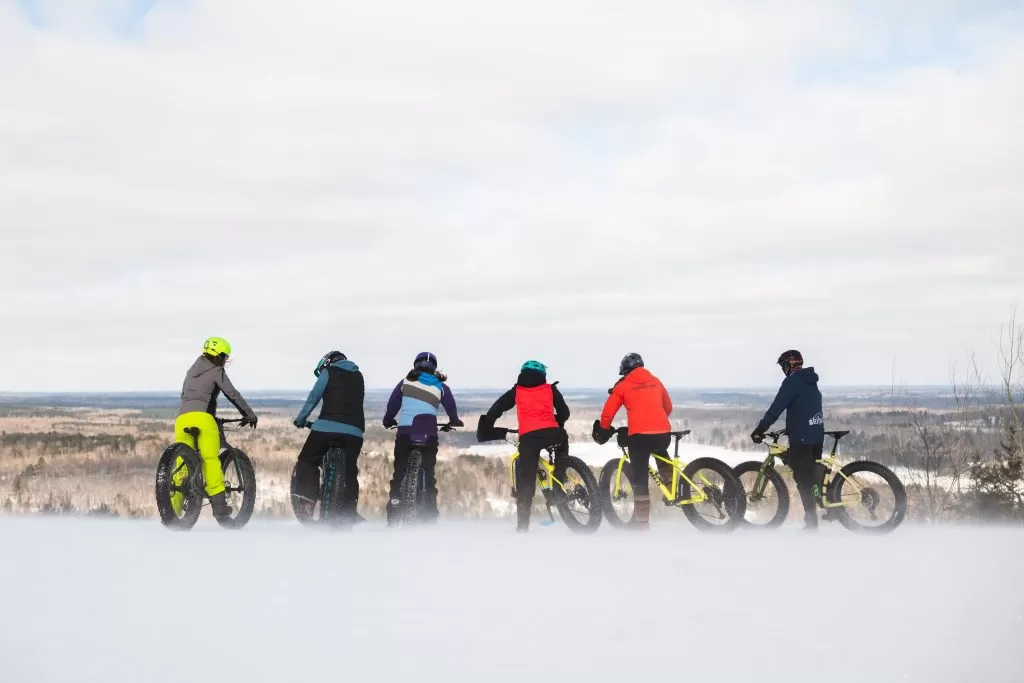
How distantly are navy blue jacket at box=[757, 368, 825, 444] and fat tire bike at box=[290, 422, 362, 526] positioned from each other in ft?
17.5

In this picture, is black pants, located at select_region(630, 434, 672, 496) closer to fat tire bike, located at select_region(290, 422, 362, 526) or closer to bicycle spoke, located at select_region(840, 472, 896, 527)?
bicycle spoke, located at select_region(840, 472, 896, 527)

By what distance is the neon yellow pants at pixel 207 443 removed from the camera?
12281 millimetres

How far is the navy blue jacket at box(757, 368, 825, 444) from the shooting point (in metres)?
12.3

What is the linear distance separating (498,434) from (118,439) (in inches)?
1088

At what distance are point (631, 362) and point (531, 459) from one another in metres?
1.79

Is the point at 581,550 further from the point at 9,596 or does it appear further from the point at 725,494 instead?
the point at 9,596

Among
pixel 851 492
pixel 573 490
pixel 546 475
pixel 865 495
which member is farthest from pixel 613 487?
pixel 865 495

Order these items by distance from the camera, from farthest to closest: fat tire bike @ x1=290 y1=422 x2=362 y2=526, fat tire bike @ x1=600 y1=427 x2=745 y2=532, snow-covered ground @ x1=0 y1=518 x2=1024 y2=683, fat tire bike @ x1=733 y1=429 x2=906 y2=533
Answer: fat tire bike @ x1=290 y1=422 x2=362 y2=526 → fat tire bike @ x1=600 y1=427 x2=745 y2=532 → fat tire bike @ x1=733 y1=429 x2=906 y2=533 → snow-covered ground @ x1=0 y1=518 x2=1024 y2=683

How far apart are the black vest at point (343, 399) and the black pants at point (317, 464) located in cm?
24

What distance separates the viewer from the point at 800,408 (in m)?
12.4

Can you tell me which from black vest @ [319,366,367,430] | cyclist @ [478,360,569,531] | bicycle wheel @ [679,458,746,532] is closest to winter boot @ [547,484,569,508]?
cyclist @ [478,360,569,531]

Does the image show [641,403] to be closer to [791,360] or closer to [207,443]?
[791,360]

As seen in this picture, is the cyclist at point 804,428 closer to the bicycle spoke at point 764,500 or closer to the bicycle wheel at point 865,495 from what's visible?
the bicycle wheel at point 865,495

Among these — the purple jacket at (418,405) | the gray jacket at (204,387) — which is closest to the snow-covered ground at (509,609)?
the purple jacket at (418,405)
